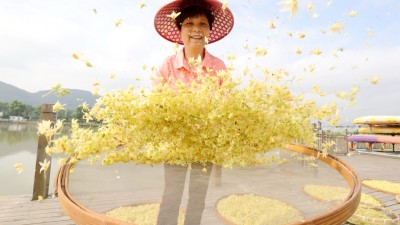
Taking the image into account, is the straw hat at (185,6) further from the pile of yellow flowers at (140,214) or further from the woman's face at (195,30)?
the pile of yellow flowers at (140,214)

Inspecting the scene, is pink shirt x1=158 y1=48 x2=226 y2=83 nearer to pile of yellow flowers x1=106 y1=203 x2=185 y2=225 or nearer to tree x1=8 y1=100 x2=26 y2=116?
pile of yellow flowers x1=106 y1=203 x2=185 y2=225

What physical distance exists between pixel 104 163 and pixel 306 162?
821 mm

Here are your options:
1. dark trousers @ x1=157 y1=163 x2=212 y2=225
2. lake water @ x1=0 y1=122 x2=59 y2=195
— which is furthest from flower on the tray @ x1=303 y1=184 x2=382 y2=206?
lake water @ x1=0 y1=122 x2=59 y2=195

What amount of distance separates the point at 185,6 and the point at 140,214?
4.41 feet

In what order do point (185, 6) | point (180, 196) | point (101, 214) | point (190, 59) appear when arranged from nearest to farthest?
point (101, 214), point (180, 196), point (190, 59), point (185, 6)

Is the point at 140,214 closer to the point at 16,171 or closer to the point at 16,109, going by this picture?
the point at 16,171

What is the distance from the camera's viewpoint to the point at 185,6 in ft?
5.49

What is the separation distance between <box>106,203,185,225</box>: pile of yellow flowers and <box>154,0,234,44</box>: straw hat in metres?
1.30

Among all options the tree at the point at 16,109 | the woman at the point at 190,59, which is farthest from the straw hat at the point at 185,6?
the tree at the point at 16,109

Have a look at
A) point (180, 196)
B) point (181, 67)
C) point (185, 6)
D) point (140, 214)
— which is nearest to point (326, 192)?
point (180, 196)

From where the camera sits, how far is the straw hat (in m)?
1.67

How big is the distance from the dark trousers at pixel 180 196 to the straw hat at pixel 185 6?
1223 mm

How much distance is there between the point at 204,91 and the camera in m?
Result: 0.84

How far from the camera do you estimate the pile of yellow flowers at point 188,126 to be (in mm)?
786
